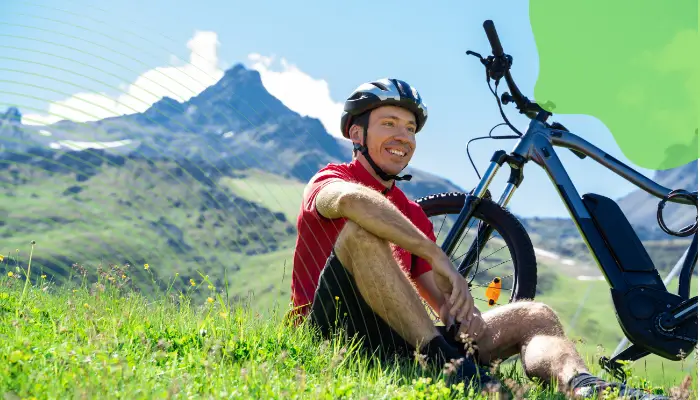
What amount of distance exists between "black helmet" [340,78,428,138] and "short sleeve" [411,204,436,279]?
685 millimetres

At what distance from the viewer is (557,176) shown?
6.03 meters

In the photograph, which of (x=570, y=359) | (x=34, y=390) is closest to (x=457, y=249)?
(x=570, y=359)

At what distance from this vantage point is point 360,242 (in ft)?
12.3

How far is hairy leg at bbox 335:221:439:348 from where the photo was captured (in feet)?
12.4

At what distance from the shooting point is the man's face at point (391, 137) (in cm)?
476

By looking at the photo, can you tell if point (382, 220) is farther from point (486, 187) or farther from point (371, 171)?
point (486, 187)

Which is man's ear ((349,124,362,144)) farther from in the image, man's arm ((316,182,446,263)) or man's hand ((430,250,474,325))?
man's hand ((430,250,474,325))

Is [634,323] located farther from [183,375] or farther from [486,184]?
[183,375]

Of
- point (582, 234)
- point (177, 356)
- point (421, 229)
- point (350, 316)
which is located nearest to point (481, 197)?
point (582, 234)

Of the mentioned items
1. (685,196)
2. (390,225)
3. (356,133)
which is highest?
(685,196)

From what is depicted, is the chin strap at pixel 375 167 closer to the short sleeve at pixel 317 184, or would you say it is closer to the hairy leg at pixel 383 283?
the short sleeve at pixel 317 184

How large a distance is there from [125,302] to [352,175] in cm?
157

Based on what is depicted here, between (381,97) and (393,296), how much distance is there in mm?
1576

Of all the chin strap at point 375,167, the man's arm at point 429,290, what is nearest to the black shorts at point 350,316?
the man's arm at point 429,290
